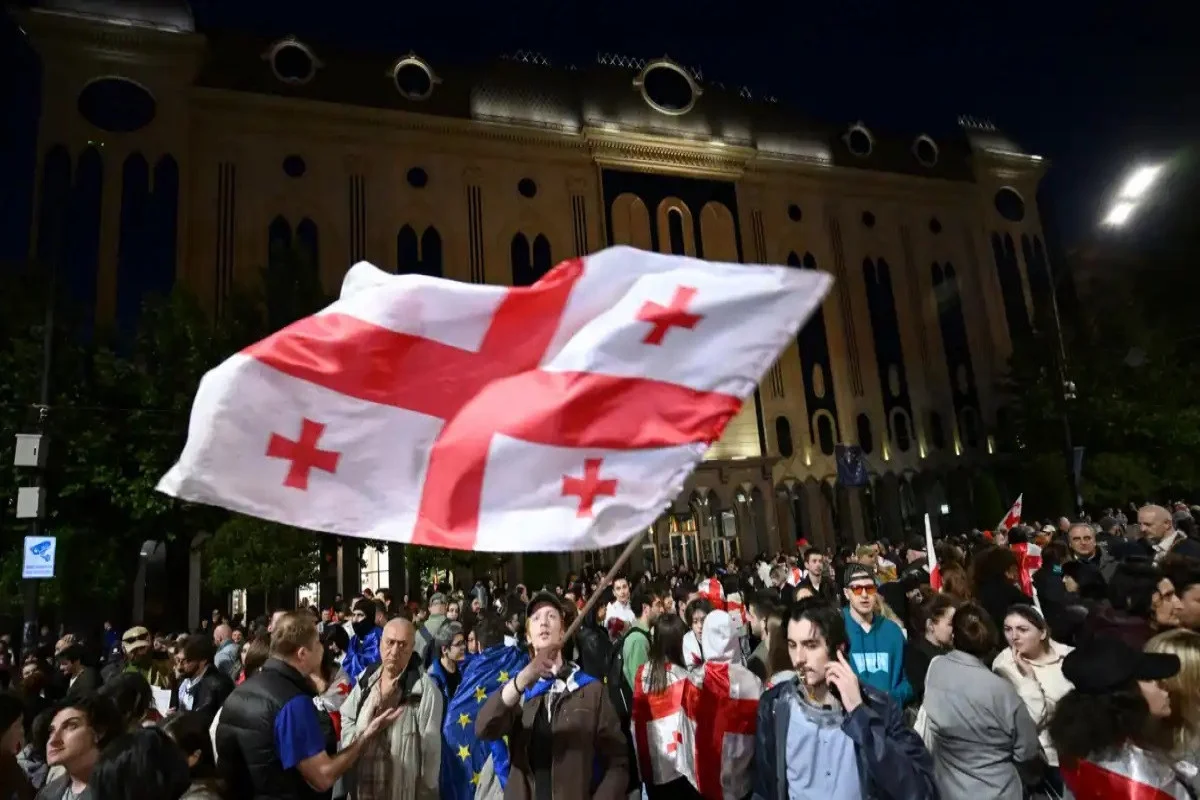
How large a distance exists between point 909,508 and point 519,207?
21403 mm

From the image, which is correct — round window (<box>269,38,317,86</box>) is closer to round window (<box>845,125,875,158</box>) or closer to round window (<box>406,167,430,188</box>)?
round window (<box>406,167,430,188</box>)

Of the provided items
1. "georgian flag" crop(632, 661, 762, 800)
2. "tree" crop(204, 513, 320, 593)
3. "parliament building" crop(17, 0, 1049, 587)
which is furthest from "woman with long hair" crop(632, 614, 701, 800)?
"parliament building" crop(17, 0, 1049, 587)

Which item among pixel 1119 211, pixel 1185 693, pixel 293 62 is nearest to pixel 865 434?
pixel 1119 211

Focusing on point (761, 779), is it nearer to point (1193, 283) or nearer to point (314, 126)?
point (314, 126)

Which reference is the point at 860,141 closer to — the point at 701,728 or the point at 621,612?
the point at 621,612

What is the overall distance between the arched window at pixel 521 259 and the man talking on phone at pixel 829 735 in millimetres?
27432

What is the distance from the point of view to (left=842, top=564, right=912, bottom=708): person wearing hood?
203 inches

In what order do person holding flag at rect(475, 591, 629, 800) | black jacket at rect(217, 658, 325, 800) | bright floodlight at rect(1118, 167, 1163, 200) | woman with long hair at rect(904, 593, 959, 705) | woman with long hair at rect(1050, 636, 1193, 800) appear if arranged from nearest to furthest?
1. woman with long hair at rect(1050, 636, 1193, 800)
2. black jacket at rect(217, 658, 325, 800)
3. person holding flag at rect(475, 591, 629, 800)
4. woman with long hair at rect(904, 593, 959, 705)
5. bright floodlight at rect(1118, 167, 1163, 200)

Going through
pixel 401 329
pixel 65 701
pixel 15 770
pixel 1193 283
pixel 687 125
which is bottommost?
pixel 15 770

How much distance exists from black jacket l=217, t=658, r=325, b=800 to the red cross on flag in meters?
0.79

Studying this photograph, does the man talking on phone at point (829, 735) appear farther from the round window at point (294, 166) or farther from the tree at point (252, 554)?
the round window at point (294, 166)

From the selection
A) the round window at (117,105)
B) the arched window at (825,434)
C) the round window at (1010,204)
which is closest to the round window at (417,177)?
the round window at (117,105)

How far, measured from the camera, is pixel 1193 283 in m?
35.3

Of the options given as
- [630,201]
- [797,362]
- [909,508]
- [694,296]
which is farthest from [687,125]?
[694,296]
